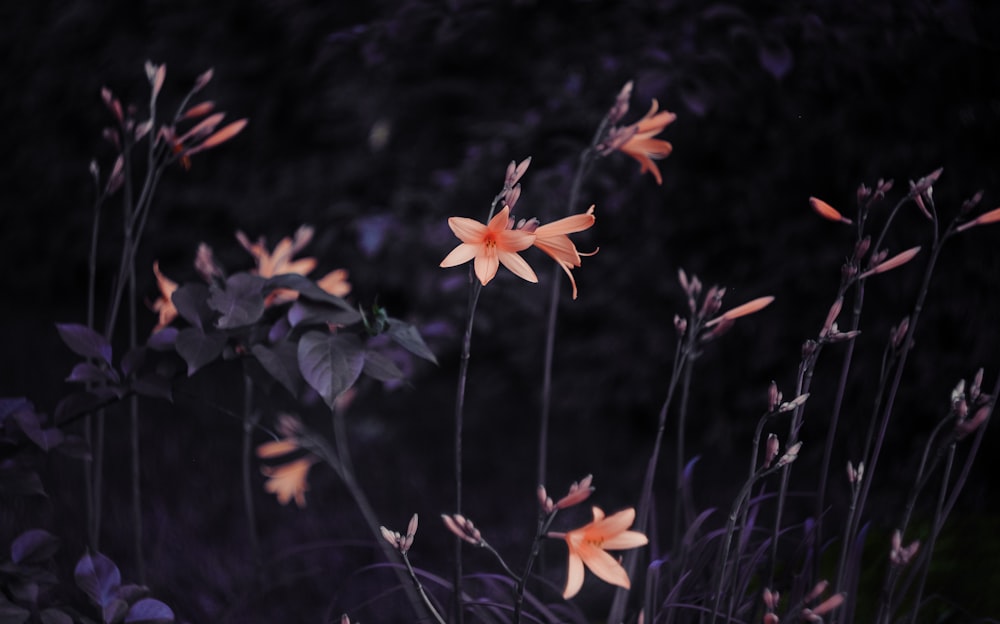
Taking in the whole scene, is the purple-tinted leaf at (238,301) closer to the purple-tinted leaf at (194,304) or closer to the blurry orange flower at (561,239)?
the purple-tinted leaf at (194,304)

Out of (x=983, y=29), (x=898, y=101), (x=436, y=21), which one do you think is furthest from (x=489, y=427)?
(x=983, y=29)

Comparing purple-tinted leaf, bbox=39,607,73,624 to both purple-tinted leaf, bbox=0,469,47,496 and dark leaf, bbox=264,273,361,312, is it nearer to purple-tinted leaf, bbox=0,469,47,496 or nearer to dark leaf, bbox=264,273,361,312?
purple-tinted leaf, bbox=0,469,47,496

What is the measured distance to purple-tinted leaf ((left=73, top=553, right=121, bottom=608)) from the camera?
106 cm

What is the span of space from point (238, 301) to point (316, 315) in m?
0.11

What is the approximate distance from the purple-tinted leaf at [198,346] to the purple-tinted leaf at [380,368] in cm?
20


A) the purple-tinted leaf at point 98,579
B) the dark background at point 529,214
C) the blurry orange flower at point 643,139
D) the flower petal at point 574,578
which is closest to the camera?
the flower petal at point 574,578

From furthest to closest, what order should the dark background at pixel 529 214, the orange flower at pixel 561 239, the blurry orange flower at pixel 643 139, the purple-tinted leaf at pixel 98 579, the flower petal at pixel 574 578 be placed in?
the dark background at pixel 529 214
the blurry orange flower at pixel 643 139
the purple-tinted leaf at pixel 98 579
the orange flower at pixel 561 239
the flower petal at pixel 574 578

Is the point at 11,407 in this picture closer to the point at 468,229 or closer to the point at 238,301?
the point at 238,301

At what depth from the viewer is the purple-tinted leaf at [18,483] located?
111 centimetres

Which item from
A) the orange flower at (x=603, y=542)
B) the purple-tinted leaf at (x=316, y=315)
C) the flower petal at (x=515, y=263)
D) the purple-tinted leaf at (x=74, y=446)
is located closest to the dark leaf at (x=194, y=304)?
the purple-tinted leaf at (x=316, y=315)

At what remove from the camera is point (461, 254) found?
93 cm

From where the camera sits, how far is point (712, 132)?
246 centimetres

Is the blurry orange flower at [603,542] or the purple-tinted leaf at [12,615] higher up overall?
the blurry orange flower at [603,542]

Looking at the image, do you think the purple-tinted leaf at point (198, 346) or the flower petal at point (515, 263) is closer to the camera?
the flower petal at point (515, 263)
